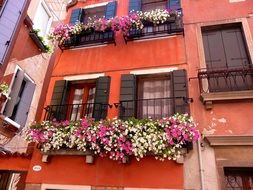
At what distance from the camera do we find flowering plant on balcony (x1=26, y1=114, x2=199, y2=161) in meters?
5.41

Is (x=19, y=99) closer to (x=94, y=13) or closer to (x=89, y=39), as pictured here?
(x=89, y=39)

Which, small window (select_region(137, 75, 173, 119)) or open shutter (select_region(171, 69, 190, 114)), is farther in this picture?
small window (select_region(137, 75, 173, 119))

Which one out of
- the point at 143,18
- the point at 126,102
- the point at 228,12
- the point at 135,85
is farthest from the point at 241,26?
the point at 126,102

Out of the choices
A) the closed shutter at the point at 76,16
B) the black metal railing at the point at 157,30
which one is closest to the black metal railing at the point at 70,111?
the black metal railing at the point at 157,30

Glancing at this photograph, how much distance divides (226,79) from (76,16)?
5605 millimetres

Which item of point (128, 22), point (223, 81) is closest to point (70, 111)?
point (128, 22)

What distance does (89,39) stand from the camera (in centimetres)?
841

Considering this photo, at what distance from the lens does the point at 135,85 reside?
7082mm

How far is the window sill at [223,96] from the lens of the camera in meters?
5.86

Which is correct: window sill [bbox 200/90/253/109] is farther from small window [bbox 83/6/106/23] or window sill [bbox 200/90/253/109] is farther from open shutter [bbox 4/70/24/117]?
open shutter [bbox 4/70/24/117]

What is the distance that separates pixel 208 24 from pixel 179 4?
4.15ft

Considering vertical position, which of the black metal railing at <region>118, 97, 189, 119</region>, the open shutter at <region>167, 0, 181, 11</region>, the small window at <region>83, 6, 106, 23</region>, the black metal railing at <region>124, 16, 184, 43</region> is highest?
the small window at <region>83, 6, 106, 23</region>

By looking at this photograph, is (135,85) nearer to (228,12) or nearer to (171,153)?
(171,153)

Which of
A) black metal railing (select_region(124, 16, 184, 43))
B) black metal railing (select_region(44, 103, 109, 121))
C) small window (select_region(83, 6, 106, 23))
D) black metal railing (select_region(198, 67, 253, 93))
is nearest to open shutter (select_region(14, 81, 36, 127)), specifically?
black metal railing (select_region(44, 103, 109, 121))
